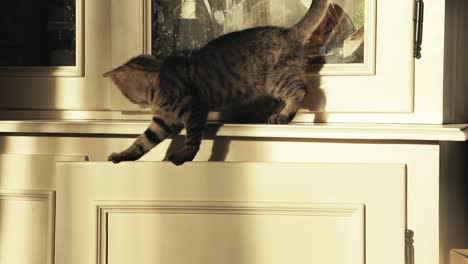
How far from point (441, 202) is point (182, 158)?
53cm

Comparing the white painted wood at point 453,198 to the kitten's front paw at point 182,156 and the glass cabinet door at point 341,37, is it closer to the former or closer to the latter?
the glass cabinet door at point 341,37

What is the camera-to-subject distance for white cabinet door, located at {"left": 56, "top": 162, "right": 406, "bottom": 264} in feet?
4.05

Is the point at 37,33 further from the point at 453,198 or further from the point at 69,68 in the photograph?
the point at 453,198

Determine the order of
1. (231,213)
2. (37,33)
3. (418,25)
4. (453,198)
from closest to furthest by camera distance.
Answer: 1. (231,213)
2. (418,25)
3. (453,198)
4. (37,33)

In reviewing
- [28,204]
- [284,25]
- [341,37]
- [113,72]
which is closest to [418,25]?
[341,37]

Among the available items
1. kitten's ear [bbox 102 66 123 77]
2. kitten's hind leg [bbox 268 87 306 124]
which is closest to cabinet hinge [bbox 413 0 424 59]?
kitten's hind leg [bbox 268 87 306 124]

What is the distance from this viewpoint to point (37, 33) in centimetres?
158

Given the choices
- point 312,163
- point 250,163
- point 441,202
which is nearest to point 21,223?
point 250,163

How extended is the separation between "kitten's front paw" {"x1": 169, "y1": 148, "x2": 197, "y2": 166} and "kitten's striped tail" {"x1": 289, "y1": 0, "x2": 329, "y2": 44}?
0.36 m

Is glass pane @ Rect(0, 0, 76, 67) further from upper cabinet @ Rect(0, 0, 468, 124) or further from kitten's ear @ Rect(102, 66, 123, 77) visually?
kitten's ear @ Rect(102, 66, 123, 77)

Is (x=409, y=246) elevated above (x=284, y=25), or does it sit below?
below

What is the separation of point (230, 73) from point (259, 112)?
4.6 inches

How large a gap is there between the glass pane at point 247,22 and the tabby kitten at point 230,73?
40mm

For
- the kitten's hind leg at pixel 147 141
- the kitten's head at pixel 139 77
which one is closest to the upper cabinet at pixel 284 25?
the kitten's head at pixel 139 77
